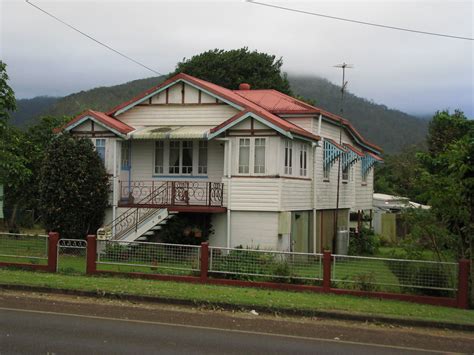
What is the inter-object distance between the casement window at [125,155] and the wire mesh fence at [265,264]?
9093mm

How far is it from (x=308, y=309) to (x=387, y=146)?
10897 cm

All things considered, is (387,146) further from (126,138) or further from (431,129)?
(126,138)

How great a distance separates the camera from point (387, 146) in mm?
116562

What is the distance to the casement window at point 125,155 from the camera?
22.7m

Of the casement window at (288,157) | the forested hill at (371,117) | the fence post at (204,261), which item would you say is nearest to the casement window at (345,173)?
the casement window at (288,157)

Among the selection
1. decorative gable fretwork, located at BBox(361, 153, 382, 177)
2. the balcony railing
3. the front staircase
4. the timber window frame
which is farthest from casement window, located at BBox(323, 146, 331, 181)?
the timber window frame

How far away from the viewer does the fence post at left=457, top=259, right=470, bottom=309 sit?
42.2 feet

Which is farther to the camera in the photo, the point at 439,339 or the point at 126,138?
the point at 126,138

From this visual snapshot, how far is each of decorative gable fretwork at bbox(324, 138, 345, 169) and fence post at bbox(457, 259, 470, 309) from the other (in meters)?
11.8

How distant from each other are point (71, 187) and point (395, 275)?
38.9 ft

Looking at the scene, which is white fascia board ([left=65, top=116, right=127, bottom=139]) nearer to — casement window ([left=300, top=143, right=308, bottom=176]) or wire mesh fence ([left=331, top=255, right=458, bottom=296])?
casement window ([left=300, top=143, right=308, bottom=176])

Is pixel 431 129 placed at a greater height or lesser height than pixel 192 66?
lesser

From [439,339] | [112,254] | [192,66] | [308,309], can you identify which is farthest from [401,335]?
[192,66]

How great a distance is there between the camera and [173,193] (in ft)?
69.1
